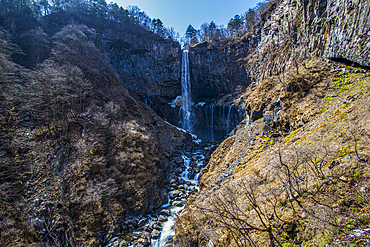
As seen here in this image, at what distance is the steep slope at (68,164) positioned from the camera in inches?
464

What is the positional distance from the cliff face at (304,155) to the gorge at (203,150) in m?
0.05

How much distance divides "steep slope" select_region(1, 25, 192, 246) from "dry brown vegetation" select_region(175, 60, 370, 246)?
976 cm

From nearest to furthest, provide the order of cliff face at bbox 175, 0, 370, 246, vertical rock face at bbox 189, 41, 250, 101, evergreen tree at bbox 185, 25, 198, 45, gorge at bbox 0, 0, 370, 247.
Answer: cliff face at bbox 175, 0, 370, 246 < gorge at bbox 0, 0, 370, 247 < vertical rock face at bbox 189, 41, 250, 101 < evergreen tree at bbox 185, 25, 198, 45

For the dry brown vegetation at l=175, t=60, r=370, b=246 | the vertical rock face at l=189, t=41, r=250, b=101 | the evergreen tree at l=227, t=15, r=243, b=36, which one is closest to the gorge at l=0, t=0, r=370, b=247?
the dry brown vegetation at l=175, t=60, r=370, b=246

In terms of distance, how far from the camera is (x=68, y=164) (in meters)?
15.1

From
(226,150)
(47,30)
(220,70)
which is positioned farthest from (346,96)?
(47,30)

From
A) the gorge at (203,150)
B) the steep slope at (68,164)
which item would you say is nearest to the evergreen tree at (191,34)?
the gorge at (203,150)

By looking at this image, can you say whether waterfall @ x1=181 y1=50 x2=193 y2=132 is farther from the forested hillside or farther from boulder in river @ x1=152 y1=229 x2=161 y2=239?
boulder in river @ x1=152 y1=229 x2=161 y2=239

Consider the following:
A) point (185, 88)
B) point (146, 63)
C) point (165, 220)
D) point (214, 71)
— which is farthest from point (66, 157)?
point (214, 71)

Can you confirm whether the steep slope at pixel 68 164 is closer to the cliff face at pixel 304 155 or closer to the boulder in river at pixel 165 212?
the boulder in river at pixel 165 212

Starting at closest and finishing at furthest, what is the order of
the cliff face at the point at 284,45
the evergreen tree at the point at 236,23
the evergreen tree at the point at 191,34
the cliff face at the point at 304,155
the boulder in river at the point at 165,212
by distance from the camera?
the cliff face at the point at 304,155 → the cliff face at the point at 284,45 → the boulder in river at the point at 165,212 → the evergreen tree at the point at 236,23 → the evergreen tree at the point at 191,34

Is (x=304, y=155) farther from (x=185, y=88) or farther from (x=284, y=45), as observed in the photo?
(x=185, y=88)

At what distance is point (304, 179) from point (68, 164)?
60.5 ft

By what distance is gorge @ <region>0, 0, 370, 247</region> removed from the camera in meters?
4.18
